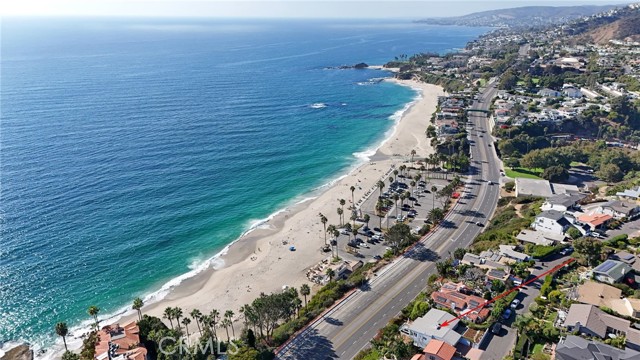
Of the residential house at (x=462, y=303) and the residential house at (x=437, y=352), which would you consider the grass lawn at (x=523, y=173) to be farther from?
the residential house at (x=437, y=352)

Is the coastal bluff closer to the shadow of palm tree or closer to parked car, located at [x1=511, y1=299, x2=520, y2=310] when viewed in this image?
the shadow of palm tree

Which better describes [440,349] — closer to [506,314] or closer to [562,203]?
[506,314]

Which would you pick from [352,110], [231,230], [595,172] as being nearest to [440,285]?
[231,230]

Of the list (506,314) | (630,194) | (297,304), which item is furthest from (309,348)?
(630,194)

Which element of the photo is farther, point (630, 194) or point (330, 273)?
point (630, 194)

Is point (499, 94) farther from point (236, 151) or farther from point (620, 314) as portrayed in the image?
point (620, 314)

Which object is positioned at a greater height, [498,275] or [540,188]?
[498,275]

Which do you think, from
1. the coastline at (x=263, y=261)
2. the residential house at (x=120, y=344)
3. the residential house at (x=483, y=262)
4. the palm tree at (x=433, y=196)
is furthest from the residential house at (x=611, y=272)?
the residential house at (x=120, y=344)
